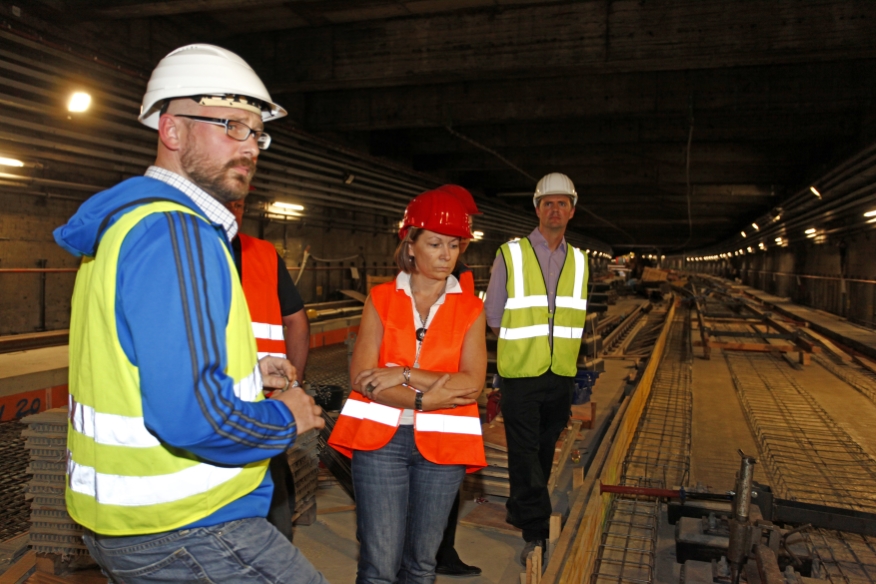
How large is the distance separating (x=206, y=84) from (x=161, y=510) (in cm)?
96

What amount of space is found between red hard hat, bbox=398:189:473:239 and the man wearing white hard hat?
1.12 meters

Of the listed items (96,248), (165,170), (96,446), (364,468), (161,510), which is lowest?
(364,468)

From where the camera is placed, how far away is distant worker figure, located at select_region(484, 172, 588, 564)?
3.62 meters

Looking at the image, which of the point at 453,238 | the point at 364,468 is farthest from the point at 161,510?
the point at 453,238

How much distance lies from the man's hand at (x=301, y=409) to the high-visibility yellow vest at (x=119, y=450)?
21 centimetres

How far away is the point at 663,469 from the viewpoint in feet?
19.8

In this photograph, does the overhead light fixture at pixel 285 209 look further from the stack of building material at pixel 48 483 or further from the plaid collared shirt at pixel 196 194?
the plaid collared shirt at pixel 196 194

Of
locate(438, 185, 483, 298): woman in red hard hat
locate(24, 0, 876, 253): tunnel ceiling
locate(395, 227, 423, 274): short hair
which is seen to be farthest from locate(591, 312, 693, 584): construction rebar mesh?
locate(24, 0, 876, 253): tunnel ceiling

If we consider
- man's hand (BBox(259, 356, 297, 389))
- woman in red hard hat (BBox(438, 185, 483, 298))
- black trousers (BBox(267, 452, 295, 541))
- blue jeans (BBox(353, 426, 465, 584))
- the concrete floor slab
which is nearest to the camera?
man's hand (BBox(259, 356, 297, 389))

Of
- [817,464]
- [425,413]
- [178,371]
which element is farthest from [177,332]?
[817,464]

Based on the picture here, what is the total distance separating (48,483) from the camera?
317 cm

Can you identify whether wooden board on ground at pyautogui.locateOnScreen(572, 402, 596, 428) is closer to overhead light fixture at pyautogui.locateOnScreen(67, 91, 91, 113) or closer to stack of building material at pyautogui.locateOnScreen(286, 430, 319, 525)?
stack of building material at pyautogui.locateOnScreen(286, 430, 319, 525)

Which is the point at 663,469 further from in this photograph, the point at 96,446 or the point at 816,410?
the point at 96,446

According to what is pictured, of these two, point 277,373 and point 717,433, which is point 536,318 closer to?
point 277,373
